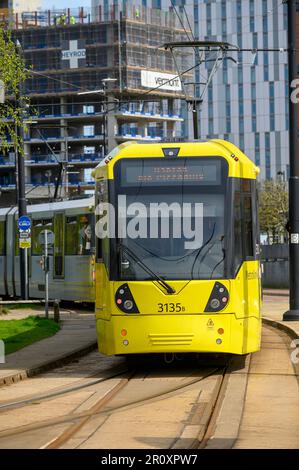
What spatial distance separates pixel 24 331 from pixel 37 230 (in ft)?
42.0

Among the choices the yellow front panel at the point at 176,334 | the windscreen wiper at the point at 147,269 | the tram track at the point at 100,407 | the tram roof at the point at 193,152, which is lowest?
the tram track at the point at 100,407

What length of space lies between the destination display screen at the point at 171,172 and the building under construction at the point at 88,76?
99238mm

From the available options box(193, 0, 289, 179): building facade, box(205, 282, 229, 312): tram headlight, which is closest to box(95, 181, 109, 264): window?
box(205, 282, 229, 312): tram headlight

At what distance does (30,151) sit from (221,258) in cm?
11000

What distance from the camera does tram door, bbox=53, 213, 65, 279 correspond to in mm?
35062

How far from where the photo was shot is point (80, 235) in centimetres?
3362

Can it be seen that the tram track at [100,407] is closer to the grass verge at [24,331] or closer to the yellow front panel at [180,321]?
the yellow front panel at [180,321]

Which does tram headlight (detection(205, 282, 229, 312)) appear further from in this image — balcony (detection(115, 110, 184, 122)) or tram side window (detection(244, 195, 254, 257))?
balcony (detection(115, 110, 184, 122))

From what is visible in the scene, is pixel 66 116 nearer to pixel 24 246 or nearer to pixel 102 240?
pixel 24 246

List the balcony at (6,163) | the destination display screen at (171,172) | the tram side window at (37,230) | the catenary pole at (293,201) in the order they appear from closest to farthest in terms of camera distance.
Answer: the destination display screen at (171,172)
the catenary pole at (293,201)
the tram side window at (37,230)
the balcony at (6,163)

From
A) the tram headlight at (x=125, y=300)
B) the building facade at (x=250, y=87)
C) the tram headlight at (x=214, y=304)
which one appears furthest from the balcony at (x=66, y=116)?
the tram headlight at (x=214, y=304)

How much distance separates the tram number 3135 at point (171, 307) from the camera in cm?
1599

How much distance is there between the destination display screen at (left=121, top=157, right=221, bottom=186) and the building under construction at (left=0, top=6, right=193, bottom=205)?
99238mm
